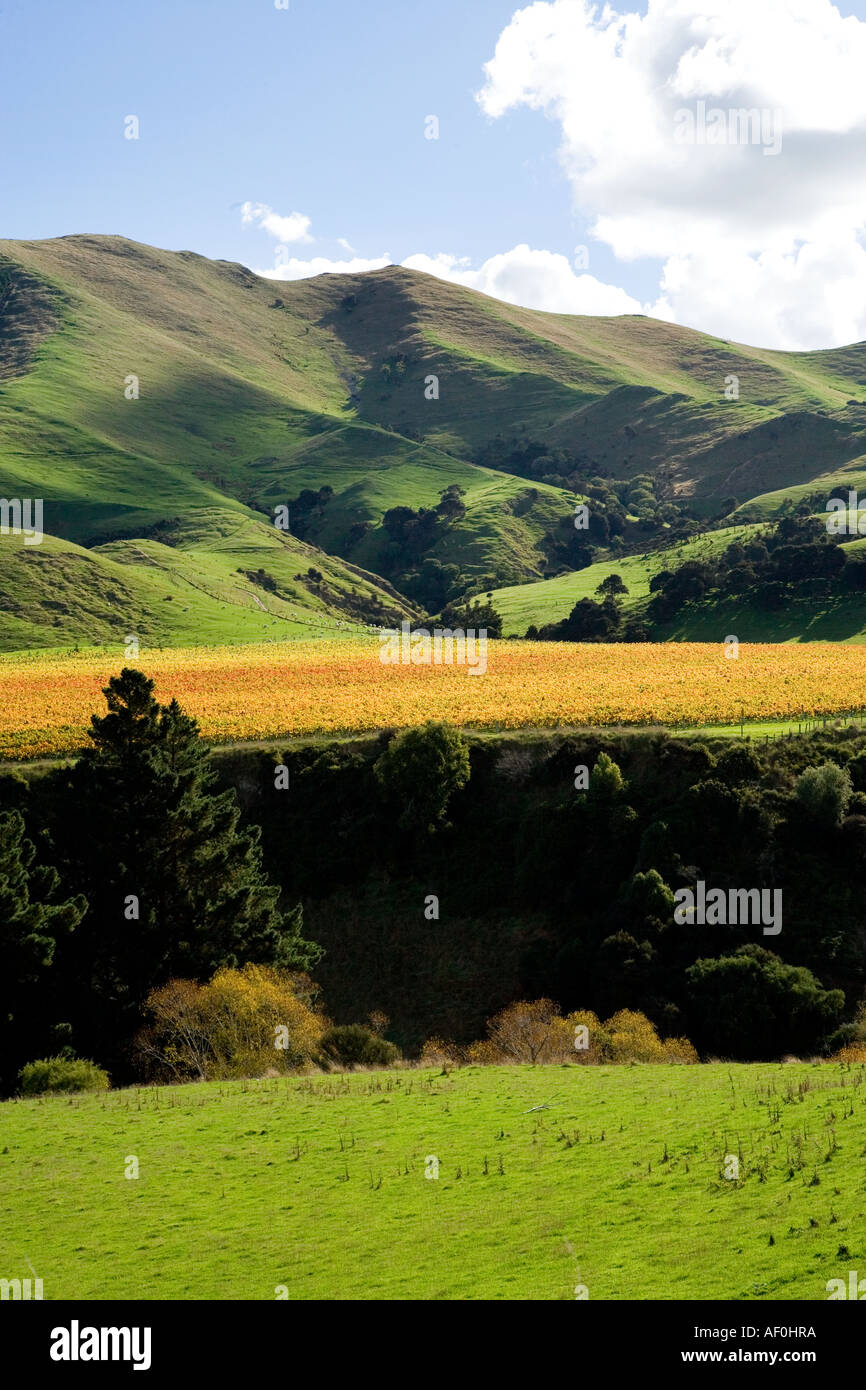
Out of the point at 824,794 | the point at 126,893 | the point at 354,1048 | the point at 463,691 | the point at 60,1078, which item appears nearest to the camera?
the point at 60,1078

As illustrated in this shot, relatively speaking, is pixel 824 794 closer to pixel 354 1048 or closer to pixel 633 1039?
pixel 633 1039

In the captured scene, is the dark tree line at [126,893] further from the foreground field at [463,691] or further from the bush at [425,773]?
the foreground field at [463,691]

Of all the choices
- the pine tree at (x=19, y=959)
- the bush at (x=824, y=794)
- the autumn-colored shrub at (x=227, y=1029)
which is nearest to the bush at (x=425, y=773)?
the autumn-colored shrub at (x=227, y=1029)

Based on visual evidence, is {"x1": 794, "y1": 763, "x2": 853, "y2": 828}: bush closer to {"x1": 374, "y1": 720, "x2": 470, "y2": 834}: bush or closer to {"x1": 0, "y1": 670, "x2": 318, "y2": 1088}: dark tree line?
{"x1": 374, "y1": 720, "x2": 470, "y2": 834}: bush

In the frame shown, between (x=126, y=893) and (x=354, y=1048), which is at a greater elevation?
A: (x=126, y=893)

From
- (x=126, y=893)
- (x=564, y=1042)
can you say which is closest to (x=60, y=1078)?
(x=126, y=893)

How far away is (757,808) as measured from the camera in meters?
56.7

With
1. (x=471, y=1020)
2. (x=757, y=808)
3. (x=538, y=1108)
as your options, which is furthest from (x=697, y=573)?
(x=538, y=1108)

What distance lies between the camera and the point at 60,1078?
36781mm

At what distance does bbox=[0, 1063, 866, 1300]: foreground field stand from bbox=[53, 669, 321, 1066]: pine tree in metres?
17.0

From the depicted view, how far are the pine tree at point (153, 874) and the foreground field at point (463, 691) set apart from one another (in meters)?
19.0

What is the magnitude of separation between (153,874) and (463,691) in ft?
125

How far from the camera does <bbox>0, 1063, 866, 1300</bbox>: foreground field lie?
17.3 metres
